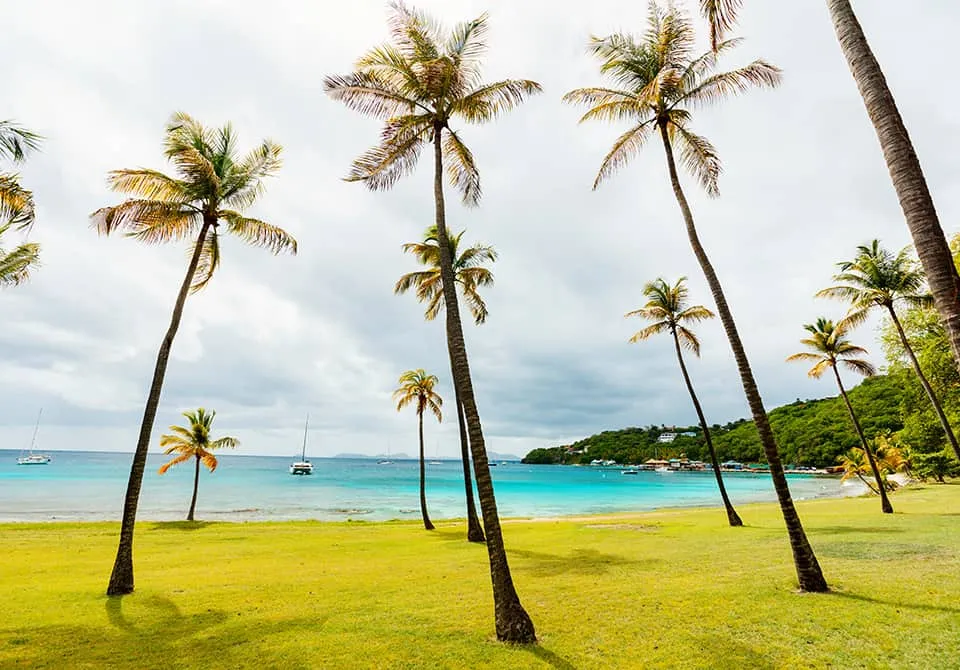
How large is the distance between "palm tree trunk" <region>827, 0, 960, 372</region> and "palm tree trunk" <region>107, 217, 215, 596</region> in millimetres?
14157

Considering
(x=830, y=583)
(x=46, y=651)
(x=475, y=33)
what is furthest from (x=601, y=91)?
(x=46, y=651)

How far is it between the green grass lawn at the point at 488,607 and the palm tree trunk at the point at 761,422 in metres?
0.56

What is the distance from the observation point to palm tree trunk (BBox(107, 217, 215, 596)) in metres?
11.3

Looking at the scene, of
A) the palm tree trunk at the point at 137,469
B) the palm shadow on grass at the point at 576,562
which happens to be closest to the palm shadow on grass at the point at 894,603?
the palm shadow on grass at the point at 576,562

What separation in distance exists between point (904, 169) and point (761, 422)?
23.1 ft

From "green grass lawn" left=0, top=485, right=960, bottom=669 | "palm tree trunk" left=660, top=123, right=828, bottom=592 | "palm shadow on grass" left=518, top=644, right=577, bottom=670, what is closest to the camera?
"palm shadow on grass" left=518, top=644, right=577, bottom=670

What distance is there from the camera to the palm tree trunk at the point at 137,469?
1126cm

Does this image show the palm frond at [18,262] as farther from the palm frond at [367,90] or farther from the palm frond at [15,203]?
the palm frond at [367,90]

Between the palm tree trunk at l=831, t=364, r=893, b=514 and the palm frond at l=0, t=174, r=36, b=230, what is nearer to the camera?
the palm frond at l=0, t=174, r=36, b=230

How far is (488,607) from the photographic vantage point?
31.8 ft

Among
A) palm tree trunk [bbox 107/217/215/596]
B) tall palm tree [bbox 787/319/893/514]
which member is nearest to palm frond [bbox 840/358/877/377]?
tall palm tree [bbox 787/319/893/514]

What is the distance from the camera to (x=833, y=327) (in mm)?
27641

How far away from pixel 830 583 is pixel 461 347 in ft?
32.0

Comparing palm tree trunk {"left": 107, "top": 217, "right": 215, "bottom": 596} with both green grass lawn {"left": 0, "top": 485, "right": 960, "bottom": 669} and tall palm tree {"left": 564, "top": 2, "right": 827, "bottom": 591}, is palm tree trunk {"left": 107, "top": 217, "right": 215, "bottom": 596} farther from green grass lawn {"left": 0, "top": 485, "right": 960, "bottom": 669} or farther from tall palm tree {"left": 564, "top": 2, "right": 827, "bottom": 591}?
tall palm tree {"left": 564, "top": 2, "right": 827, "bottom": 591}
